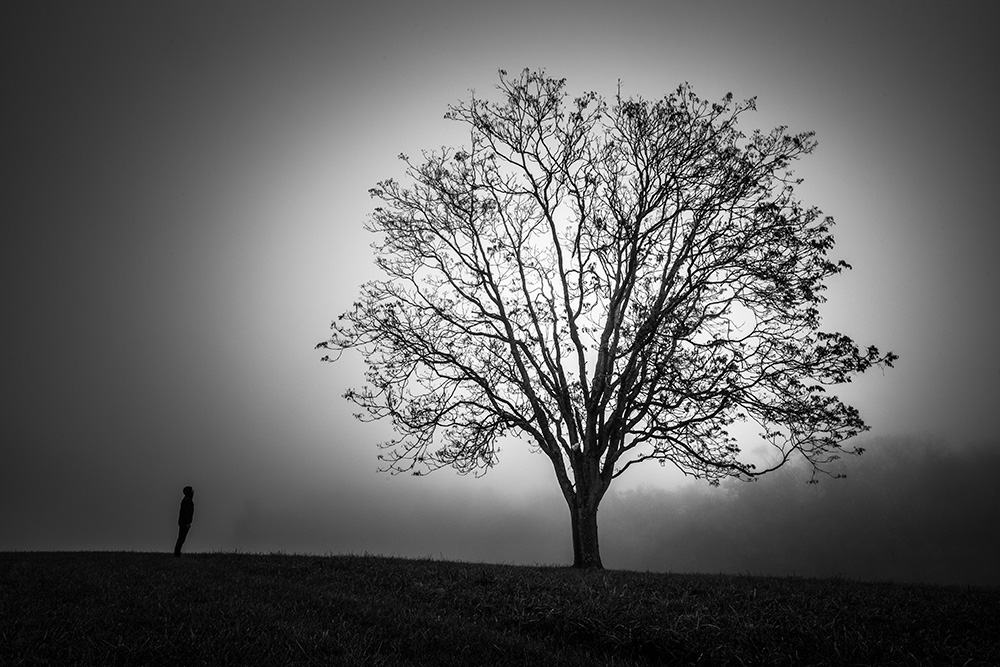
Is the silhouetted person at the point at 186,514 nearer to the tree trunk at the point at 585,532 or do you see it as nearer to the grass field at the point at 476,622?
the grass field at the point at 476,622

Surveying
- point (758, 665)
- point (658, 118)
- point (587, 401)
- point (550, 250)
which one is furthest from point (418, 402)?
point (758, 665)

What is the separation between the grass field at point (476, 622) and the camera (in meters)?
6.16

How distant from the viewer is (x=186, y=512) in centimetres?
1762

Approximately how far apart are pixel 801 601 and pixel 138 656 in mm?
9137

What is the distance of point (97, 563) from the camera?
1369 centimetres

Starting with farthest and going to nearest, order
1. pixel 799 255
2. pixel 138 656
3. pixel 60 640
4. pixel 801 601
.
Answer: pixel 799 255, pixel 801 601, pixel 60 640, pixel 138 656

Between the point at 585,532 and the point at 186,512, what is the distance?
12.4 m

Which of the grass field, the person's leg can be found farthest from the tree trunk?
the person's leg

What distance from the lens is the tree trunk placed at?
53.2 feet

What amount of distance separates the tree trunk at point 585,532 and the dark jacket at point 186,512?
468 inches

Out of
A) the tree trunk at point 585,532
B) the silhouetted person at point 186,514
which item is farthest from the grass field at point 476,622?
the silhouetted person at point 186,514

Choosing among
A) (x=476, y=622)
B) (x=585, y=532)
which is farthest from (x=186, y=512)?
(x=476, y=622)

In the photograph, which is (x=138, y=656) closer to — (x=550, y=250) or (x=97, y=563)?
(x=97, y=563)

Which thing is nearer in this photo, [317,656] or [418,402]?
[317,656]
